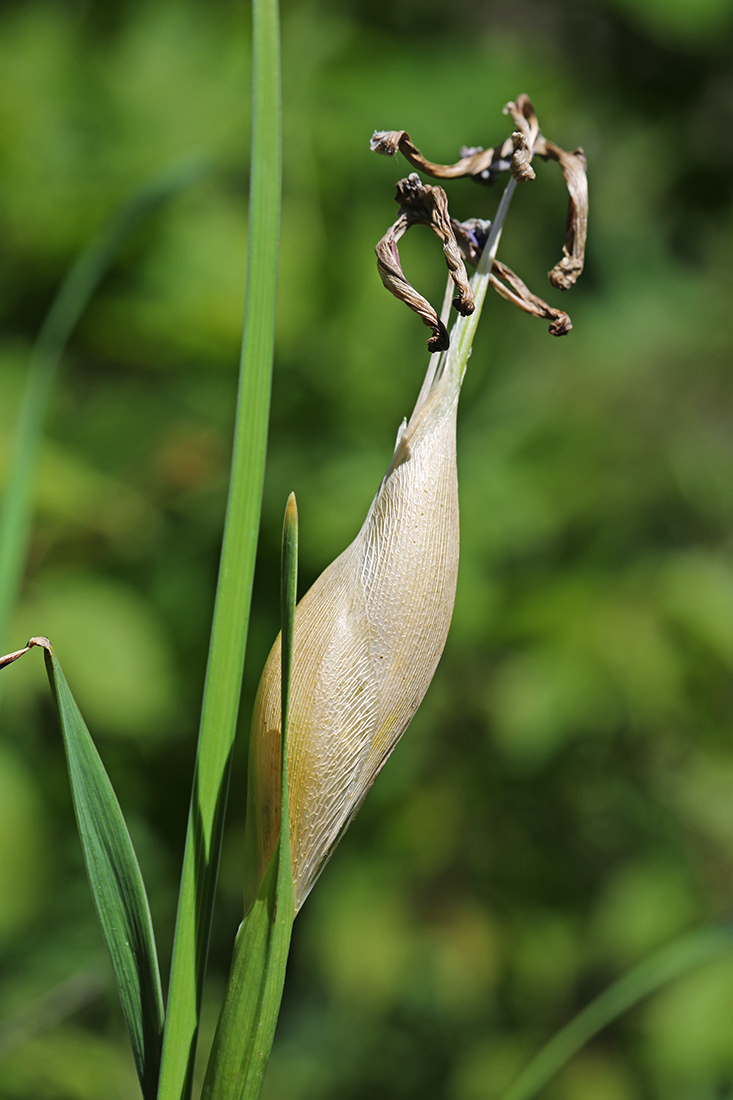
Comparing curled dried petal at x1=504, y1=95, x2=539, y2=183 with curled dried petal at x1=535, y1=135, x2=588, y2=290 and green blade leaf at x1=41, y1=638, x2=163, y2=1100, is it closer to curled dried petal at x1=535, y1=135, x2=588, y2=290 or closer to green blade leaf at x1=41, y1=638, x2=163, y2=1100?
curled dried petal at x1=535, y1=135, x2=588, y2=290

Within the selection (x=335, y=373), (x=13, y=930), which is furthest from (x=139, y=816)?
(x=335, y=373)

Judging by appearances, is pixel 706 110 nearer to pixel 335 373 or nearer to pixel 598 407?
pixel 598 407

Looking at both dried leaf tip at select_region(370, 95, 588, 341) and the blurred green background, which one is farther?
the blurred green background

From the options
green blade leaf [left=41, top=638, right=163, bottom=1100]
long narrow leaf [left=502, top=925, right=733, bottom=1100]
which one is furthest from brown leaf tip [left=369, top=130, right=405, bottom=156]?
long narrow leaf [left=502, top=925, right=733, bottom=1100]

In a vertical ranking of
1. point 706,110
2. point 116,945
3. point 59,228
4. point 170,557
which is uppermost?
point 706,110

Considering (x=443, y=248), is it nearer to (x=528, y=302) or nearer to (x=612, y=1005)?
(x=528, y=302)

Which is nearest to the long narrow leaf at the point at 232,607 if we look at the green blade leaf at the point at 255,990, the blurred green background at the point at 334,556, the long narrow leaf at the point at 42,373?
the green blade leaf at the point at 255,990
